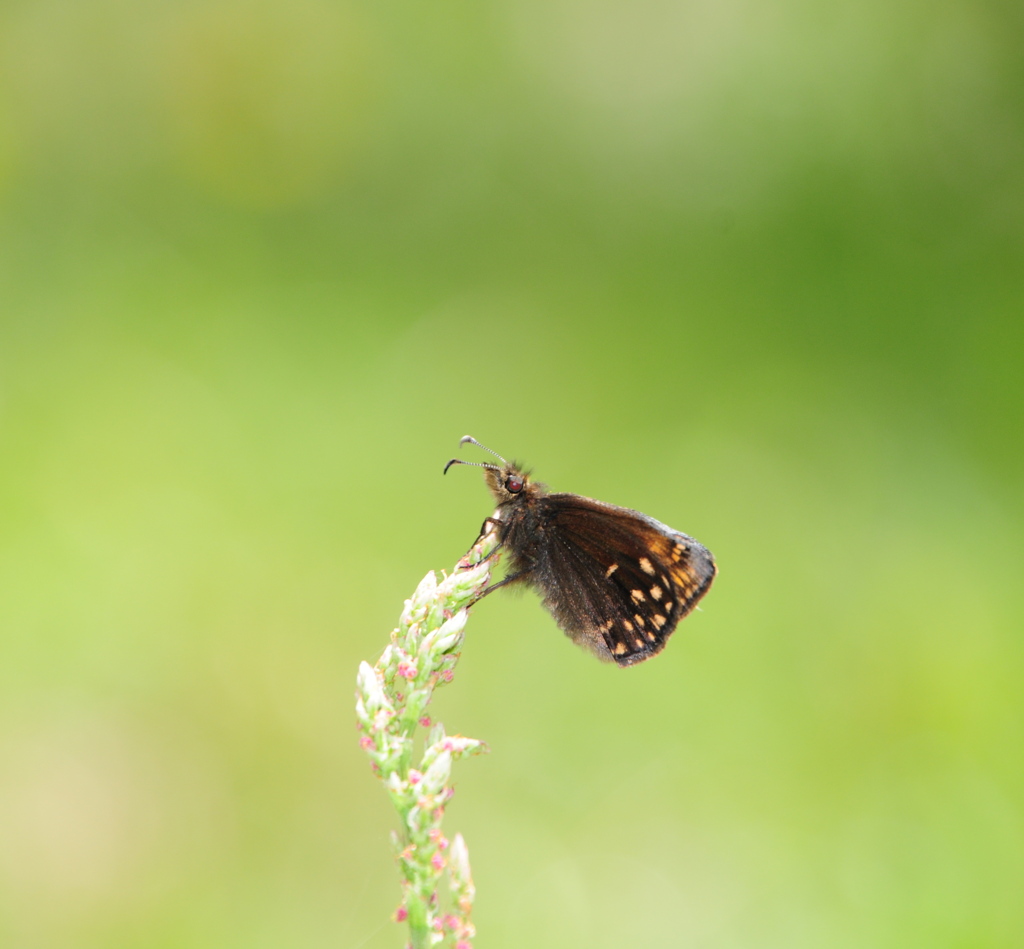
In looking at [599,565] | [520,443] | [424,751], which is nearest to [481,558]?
[599,565]

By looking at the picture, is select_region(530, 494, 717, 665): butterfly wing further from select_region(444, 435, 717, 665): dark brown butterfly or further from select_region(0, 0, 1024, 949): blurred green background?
select_region(0, 0, 1024, 949): blurred green background

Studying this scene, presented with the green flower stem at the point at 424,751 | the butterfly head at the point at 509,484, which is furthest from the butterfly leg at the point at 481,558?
the green flower stem at the point at 424,751

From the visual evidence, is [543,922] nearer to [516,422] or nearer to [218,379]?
[516,422]

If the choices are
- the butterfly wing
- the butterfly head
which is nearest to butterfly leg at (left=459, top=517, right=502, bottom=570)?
the butterfly head

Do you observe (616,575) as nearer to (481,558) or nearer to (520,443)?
(481,558)

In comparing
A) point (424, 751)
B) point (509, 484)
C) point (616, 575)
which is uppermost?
point (509, 484)

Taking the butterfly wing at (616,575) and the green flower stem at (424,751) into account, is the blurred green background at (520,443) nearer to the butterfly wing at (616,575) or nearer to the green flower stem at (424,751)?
the butterfly wing at (616,575)
